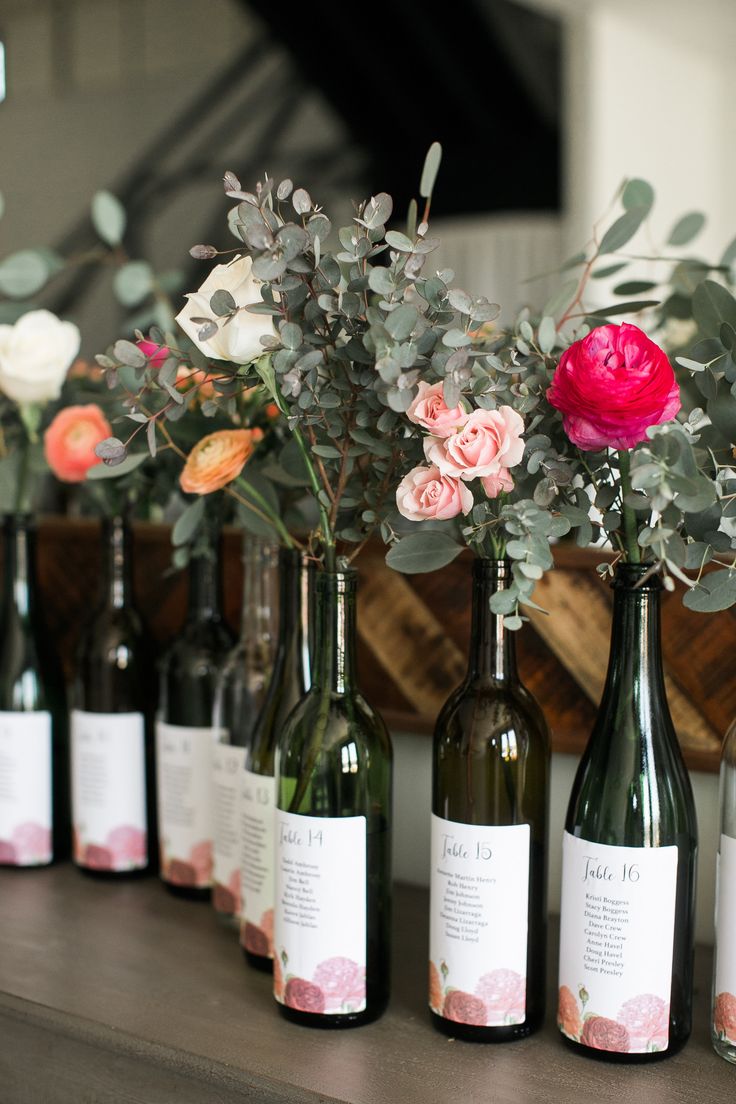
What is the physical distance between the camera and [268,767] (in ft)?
3.13

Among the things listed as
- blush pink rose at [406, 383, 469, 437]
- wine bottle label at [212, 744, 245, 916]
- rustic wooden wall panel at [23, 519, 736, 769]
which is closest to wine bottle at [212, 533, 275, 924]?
wine bottle label at [212, 744, 245, 916]

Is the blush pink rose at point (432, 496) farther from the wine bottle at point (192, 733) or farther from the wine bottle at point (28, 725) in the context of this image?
the wine bottle at point (28, 725)

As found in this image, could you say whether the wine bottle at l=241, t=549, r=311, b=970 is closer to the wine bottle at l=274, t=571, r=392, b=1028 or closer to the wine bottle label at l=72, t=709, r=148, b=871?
the wine bottle at l=274, t=571, r=392, b=1028

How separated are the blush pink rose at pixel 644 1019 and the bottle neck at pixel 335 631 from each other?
11.1 inches

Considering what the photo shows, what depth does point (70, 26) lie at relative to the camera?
17.4 ft

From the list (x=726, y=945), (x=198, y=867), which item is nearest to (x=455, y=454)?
(x=726, y=945)

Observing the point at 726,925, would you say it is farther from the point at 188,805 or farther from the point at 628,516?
the point at 188,805

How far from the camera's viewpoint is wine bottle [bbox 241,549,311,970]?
94 centimetres

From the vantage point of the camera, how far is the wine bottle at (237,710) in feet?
3.41

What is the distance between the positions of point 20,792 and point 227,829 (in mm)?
276

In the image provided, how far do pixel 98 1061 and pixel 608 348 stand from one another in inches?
23.9

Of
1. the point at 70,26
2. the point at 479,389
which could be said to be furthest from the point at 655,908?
the point at 70,26

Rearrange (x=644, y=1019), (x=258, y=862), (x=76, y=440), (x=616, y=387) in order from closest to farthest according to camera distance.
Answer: (x=616, y=387) < (x=644, y=1019) < (x=258, y=862) < (x=76, y=440)

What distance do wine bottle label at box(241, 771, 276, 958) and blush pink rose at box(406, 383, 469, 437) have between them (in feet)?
1.20
